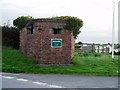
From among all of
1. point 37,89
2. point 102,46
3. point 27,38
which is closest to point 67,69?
point 27,38

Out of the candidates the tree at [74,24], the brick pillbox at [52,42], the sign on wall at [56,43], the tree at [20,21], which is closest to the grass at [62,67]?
the brick pillbox at [52,42]

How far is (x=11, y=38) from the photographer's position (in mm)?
27344

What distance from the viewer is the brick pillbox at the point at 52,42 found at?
2153 centimetres

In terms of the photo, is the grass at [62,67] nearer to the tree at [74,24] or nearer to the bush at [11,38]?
the tree at [74,24]

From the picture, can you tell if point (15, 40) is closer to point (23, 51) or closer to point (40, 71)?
point (23, 51)

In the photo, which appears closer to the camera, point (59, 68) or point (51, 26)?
point (59, 68)

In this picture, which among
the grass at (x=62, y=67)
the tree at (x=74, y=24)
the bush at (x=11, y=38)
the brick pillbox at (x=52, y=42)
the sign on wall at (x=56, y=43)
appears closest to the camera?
the grass at (x=62, y=67)

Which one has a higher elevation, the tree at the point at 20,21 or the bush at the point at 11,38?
the tree at the point at 20,21

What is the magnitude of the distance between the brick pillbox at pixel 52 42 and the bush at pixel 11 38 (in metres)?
5.05

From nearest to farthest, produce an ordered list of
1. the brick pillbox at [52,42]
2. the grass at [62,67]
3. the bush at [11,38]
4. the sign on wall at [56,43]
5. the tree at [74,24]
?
the grass at [62,67], the brick pillbox at [52,42], the sign on wall at [56,43], the tree at [74,24], the bush at [11,38]

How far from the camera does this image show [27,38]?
23406mm

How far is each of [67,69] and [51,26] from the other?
3185mm

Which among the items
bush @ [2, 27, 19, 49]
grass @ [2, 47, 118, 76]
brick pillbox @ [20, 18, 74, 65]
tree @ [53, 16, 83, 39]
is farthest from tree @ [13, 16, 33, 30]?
brick pillbox @ [20, 18, 74, 65]

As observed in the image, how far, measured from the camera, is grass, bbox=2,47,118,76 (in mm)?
19344
